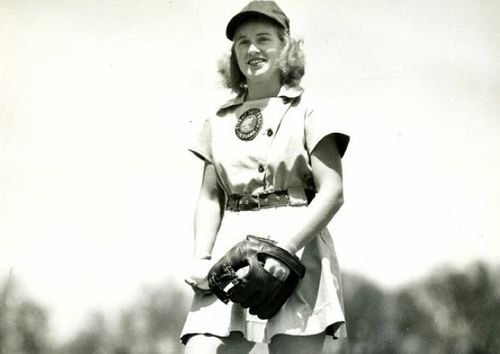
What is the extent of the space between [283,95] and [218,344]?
4.12 ft

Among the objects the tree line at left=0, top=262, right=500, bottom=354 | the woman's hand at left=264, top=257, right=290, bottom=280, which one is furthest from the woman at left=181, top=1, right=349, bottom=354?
the tree line at left=0, top=262, right=500, bottom=354

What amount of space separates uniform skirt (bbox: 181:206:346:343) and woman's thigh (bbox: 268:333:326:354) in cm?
5

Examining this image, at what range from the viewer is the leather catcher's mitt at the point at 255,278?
105 inches

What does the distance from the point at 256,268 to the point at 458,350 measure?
15.5ft

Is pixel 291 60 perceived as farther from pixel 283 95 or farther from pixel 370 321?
pixel 370 321

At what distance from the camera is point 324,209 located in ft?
9.53

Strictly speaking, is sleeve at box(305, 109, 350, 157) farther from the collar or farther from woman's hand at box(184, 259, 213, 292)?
woman's hand at box(184, 259, 213, 292)

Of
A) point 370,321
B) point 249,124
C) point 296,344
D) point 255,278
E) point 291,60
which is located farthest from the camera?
point 370,321

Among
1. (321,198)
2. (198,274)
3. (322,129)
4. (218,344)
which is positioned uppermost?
(322,129)

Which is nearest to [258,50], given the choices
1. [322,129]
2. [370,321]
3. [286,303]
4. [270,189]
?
[322,129]

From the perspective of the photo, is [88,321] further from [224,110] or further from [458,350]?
[224,110]

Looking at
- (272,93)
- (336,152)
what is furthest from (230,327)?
(272,93)

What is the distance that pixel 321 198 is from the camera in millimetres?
2922

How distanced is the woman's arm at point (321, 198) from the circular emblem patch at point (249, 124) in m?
0.33
